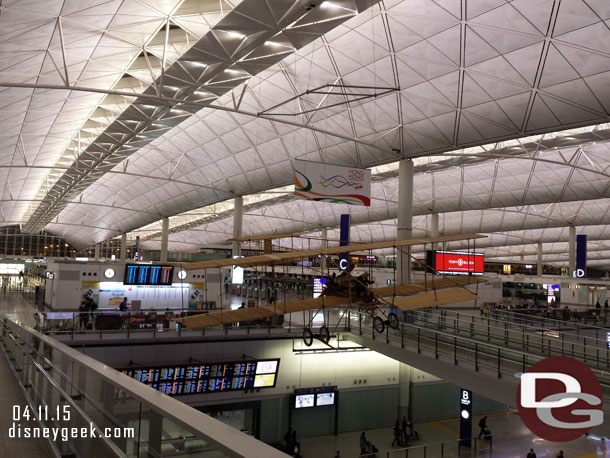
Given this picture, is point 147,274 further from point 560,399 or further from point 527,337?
point 560,399

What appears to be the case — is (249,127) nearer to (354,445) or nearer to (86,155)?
(86,155)

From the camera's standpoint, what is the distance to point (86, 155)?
3319 cm

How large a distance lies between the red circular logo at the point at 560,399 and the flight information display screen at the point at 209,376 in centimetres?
1313

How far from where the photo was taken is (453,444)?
26.2m

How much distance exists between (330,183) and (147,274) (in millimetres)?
17722

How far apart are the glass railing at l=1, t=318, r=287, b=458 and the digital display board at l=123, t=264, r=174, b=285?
27655 millimetres

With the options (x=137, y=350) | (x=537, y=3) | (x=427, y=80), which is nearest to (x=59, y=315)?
(x=137, y=350)

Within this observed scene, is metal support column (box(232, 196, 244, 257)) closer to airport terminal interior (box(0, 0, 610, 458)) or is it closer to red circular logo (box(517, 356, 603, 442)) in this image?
airport terminal interior (box(0, 0, 610, 458))

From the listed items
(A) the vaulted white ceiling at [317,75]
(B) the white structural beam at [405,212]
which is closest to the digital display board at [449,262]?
(A) the vaulted white ceiling at [317,75]

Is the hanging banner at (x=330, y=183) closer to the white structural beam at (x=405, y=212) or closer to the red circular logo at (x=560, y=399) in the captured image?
the white structural beam at (x=405, y=212)

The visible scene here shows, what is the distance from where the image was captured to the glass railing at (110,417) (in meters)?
2.28

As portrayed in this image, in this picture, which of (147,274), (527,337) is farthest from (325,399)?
(147,274)

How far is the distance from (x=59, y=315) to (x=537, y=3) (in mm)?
21851

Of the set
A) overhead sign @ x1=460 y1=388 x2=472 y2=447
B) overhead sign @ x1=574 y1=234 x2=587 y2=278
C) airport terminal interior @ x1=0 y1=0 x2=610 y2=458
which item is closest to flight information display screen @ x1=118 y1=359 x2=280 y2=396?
airport terminal interior @ x1=0 y1=0 x2=610 y2=458
